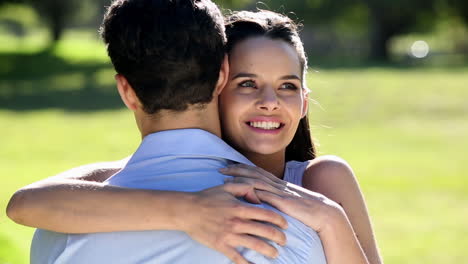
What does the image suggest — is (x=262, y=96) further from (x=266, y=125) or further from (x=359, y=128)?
(x=359, y=128)

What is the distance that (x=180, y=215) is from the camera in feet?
7.25

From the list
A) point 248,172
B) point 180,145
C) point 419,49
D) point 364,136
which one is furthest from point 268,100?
point 419,49

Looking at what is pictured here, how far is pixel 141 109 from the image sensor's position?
2348 millimetres

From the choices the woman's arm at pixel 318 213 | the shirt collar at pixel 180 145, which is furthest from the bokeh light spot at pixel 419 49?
the shirt collar at pixel 180 145

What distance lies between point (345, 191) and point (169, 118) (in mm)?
1194

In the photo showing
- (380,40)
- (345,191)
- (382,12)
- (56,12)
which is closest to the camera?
(345,191)

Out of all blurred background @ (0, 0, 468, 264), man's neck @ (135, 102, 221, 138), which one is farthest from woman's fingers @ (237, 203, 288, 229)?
blurred background @ (0, 0, 468, 264)

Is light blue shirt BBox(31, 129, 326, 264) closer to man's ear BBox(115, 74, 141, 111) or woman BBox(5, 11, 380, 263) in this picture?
man's ear BBox(115, 74, 141, 111)

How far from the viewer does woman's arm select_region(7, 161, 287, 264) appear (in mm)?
2152

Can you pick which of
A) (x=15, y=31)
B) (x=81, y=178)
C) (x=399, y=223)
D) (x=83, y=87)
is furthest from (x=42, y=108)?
(x=15, y=31)

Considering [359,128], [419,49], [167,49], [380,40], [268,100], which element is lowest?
[419,49]

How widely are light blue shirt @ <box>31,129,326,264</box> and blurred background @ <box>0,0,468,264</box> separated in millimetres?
2201

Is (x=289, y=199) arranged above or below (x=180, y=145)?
below

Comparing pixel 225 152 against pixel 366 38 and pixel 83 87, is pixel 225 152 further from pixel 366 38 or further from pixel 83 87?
pixel 366 38
